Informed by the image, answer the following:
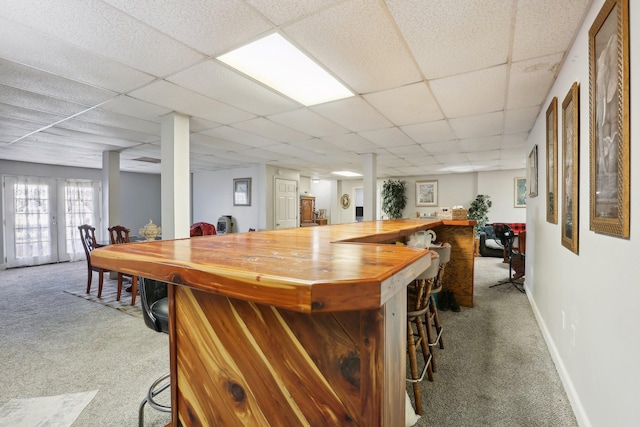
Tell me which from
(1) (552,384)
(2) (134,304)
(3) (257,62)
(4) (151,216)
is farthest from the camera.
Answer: (4) (151,216)

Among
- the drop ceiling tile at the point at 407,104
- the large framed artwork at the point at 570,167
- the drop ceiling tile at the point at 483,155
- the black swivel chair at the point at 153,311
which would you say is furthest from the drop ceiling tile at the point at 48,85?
the drop ceiling tile at the point at 483,155

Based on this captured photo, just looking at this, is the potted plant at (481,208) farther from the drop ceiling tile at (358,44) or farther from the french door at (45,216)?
the french door at (45,216)

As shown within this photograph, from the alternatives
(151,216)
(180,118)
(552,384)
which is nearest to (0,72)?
(180,118)

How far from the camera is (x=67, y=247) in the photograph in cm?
741

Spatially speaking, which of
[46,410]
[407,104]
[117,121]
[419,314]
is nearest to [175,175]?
[117,121]

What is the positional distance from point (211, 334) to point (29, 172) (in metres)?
8.61

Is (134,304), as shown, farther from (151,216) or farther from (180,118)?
(151,216)

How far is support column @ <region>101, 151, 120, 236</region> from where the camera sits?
5.37m

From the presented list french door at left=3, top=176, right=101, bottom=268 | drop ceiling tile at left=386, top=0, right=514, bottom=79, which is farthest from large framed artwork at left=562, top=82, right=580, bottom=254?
french door at left=3, top=176, right=101, bottom=268

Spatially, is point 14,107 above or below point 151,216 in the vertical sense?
above

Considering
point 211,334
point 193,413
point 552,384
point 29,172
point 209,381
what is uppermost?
point 29,172

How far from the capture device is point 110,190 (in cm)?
539

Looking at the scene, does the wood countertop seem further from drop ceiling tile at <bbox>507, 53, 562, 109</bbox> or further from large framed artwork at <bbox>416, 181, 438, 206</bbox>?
large framed artwork at <bbox>416, 181, 438, 206</bbox>

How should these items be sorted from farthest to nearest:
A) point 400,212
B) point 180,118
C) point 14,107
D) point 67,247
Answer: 1. point 400,212
2. point 67,247
3. point 180,118
4. point 14,107
